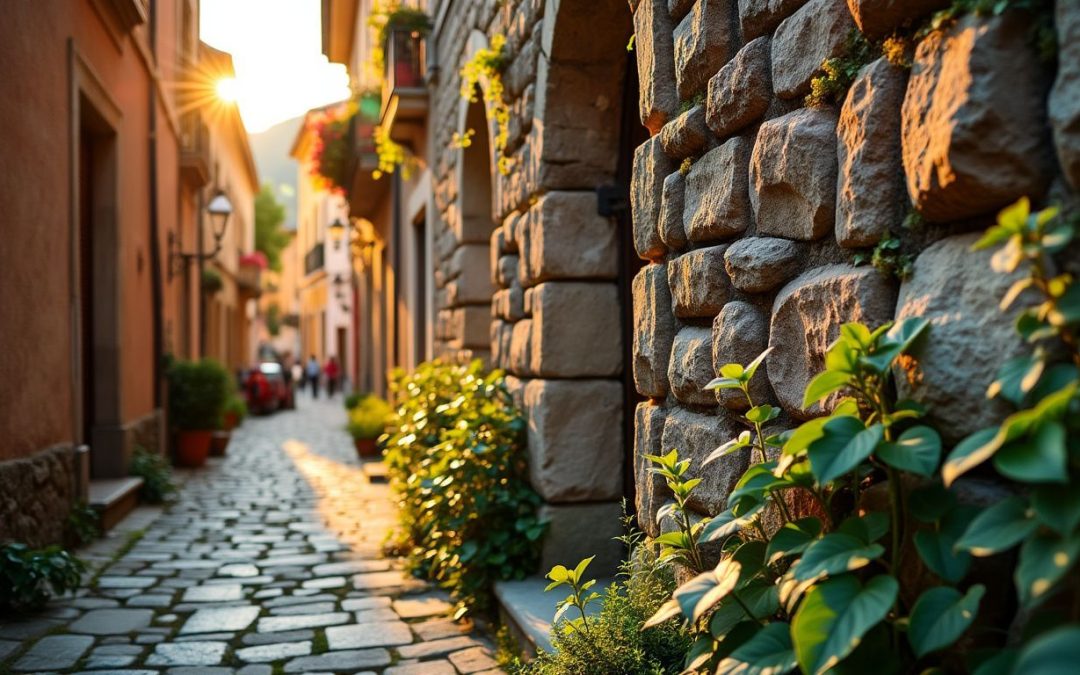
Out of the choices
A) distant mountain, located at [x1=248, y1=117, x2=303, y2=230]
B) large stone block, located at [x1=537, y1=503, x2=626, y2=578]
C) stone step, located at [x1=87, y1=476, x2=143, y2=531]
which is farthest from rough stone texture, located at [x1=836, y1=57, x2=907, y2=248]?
distant mountain, located at [x1=248, y1=117, x2=303, y2=230]

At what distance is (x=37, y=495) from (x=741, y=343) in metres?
4.23

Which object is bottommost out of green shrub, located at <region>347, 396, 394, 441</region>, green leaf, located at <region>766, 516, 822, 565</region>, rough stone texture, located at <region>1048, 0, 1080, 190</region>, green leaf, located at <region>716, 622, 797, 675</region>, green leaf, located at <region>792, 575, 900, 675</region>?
green shrub, located at <region>347, 396, 394, 441</region>

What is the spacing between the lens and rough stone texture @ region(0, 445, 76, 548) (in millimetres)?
4324

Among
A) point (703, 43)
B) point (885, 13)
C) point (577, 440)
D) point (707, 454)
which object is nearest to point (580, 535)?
point (577, 440)

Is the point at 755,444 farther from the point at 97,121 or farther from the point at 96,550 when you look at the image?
the point at 97,121

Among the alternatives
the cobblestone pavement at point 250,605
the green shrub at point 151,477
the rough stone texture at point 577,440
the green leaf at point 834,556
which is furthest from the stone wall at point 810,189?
the green shrub at point 151,477

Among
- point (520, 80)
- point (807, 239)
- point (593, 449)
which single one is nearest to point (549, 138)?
point (520, 80)

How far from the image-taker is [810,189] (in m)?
1.79

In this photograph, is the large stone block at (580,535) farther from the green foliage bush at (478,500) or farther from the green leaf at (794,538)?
the green leaf at (794,538)

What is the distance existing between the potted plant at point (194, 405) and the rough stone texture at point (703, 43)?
8504mm

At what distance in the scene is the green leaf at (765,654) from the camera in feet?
4.90

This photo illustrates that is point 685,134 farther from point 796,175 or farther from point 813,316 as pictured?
point 813,316

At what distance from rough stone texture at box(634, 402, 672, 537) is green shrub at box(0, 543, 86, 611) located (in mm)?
2833

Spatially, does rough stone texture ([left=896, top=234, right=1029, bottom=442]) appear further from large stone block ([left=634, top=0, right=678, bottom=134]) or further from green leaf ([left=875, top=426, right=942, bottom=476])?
large stone block ([left=634, top=0, right=678, bottom=134])
